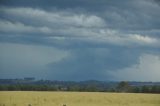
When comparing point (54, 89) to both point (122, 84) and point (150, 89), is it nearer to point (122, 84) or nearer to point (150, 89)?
point (150, 89)

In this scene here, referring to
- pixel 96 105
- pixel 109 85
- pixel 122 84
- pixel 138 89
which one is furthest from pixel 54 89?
pixel 96 105

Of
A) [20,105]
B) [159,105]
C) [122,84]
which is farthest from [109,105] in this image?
[122,84]

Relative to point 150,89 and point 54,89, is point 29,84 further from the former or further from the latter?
point 150,89

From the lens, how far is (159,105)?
95.7ft

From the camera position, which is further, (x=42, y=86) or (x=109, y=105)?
(x=42, y=86)

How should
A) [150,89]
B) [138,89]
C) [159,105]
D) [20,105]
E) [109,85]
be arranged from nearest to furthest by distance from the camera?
[20,105] < [159,105] < [150,89] < [138,89] < [109,85]

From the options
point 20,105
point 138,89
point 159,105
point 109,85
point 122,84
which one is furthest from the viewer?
point 122,84

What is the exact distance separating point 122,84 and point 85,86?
57.0ft

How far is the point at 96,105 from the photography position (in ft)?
97.6

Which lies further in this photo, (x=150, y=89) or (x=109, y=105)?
(x=150, y=89)

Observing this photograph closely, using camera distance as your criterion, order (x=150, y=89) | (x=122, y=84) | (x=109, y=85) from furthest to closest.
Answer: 1. (x=122, y=84)
2. (x=109, y=85)
3. (x=150, y=89)

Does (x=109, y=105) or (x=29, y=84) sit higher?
(x=29, y=84)

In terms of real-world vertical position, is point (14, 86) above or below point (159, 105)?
above

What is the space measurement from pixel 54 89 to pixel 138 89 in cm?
1102
